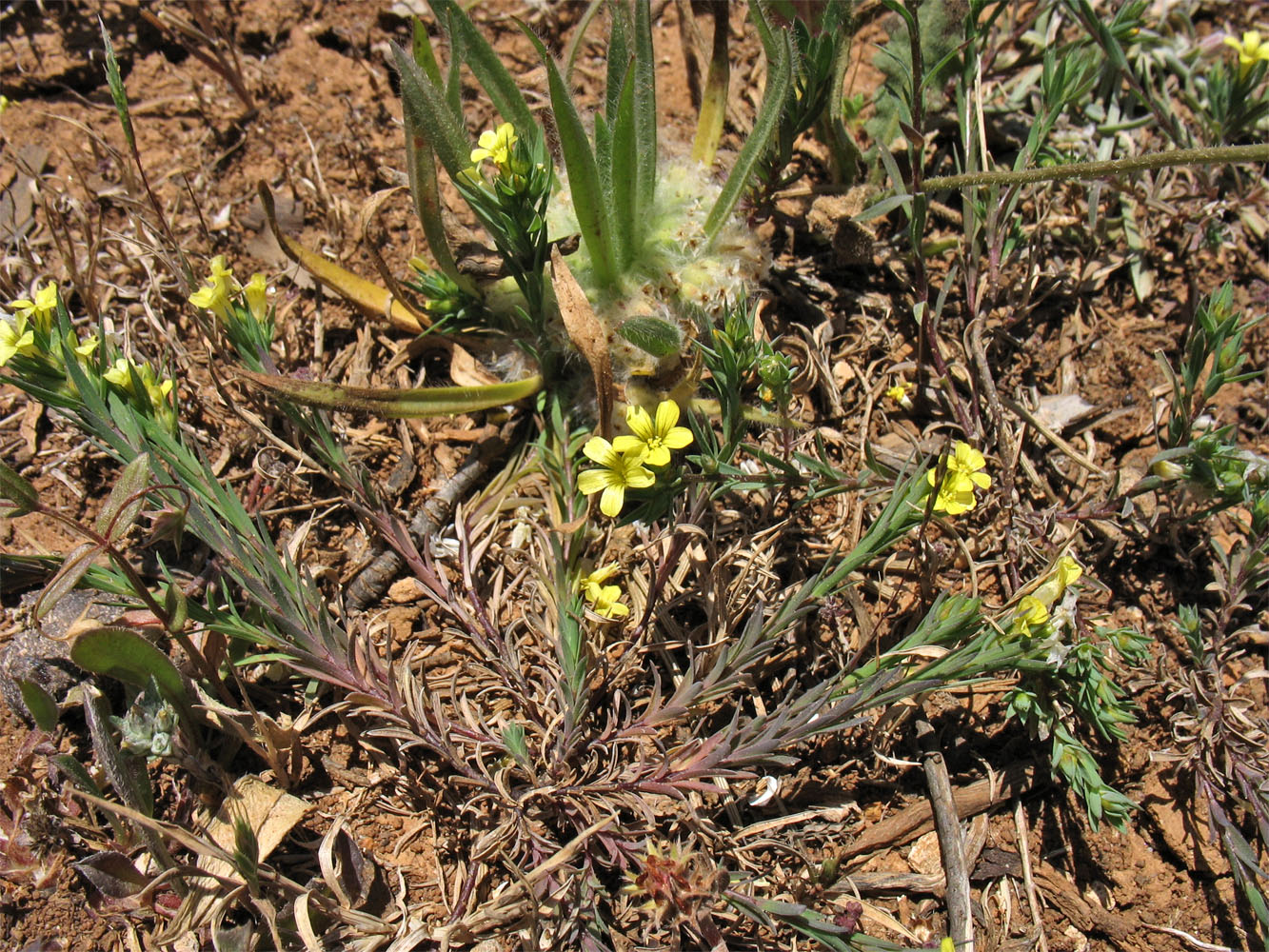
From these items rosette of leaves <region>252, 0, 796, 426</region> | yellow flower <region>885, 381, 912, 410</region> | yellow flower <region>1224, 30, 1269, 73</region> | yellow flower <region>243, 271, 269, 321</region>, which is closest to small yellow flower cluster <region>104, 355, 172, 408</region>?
yellow flower <region>243, 271, 269, 321</region>

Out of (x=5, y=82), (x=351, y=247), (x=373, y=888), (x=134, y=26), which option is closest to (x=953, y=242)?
(x=351, y=247)

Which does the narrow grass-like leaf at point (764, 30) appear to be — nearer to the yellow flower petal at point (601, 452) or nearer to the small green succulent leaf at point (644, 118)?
the small green succulent leaf at point (644, 118)

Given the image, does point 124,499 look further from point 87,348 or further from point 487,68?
point 487,68

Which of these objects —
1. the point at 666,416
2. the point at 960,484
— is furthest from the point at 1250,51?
the point at 666,416

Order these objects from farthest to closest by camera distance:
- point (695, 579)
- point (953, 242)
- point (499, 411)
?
point (953, 242) → point (499, 411) → point (695, 579)

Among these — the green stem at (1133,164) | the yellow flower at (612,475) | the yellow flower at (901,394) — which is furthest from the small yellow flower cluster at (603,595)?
the green stem at (1133,164)

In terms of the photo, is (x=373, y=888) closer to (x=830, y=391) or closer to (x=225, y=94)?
(x=830, y=391)
